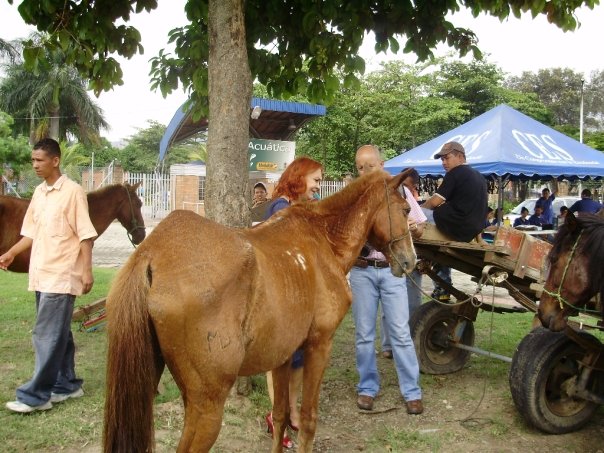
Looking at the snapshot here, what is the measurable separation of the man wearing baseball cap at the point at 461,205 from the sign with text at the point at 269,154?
1005 centimetres

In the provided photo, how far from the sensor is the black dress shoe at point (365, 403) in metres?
4.52

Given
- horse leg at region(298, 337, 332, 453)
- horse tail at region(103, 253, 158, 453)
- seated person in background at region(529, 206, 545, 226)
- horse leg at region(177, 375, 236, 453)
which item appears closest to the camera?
horse tail at region(103, 253, 158, 453)

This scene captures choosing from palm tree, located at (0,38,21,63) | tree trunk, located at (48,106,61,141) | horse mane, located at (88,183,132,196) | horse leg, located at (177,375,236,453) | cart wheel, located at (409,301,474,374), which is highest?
palm tree, located at (0,38,21,63)

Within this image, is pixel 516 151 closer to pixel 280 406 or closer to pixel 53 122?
pixel 280 406

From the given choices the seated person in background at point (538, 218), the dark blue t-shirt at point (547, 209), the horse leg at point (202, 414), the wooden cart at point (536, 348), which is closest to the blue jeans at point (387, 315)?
the wooden cart at point (536, 348)

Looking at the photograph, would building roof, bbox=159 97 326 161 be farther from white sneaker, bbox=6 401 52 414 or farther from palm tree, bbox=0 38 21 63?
palm tree, bbox=0 38 21 63

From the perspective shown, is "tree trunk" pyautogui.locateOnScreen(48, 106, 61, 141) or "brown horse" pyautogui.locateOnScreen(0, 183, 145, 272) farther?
"tree trunk" pyautogui.locateOnScreen(48, 106, 61, 141)

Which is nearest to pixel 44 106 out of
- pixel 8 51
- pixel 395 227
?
pixel 8 51

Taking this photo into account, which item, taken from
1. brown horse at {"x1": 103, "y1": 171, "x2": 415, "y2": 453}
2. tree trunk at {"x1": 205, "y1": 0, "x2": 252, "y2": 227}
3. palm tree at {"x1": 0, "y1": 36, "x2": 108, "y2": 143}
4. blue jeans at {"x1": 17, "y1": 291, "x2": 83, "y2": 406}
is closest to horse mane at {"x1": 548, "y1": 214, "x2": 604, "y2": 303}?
brown horse at {"x1": 103, "y1": 171, "x2": 415, "y2": 453}

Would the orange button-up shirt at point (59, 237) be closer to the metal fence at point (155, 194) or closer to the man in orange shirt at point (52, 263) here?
the man in orange shirt at point (52, 263)

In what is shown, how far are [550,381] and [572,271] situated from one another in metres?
1.17

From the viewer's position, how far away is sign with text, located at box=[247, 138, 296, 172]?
14.9 metres

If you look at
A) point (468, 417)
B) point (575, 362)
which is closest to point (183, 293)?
point (468, 417)

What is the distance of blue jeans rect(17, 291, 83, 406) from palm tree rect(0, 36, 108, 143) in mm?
33308
